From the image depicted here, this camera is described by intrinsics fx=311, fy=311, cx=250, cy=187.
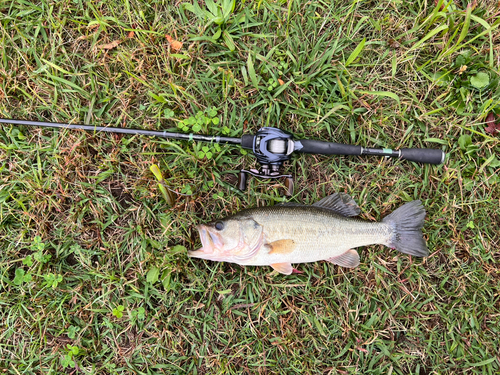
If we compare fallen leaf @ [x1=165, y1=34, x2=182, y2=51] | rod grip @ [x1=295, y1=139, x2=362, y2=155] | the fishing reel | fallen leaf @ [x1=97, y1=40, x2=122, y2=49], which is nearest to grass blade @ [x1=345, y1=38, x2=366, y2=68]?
rod grip @ [x1=295, y1=139, x2=362, y2=155]

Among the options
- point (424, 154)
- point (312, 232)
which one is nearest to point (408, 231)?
point (424, 154)

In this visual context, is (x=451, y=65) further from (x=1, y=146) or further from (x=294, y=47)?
(x=1, y=146)

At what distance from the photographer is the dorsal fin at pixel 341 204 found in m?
3.29

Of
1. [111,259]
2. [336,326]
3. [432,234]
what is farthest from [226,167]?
[432,234]

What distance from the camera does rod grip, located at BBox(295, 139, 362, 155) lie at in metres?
3.20

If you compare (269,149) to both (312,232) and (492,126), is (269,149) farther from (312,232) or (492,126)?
(492,126)

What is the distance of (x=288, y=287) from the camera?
340 centimetres

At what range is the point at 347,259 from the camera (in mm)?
3262

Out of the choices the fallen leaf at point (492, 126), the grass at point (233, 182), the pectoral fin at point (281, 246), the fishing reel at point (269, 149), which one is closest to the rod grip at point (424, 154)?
the grass at point (233, 182)

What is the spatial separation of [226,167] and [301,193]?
880 mm

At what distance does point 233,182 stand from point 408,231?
194cm

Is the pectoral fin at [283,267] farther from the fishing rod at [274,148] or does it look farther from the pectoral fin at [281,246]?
the fishing rod at [274,148]

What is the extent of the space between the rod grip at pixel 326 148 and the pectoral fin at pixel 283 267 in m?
1.18

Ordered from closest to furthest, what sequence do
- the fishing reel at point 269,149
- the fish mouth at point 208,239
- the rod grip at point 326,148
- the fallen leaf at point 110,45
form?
the fish mouth at point 208,239 → the fishing reel at point 269,149 → the rod grip at point 326,148 → the fallen leaf at point 110,45
